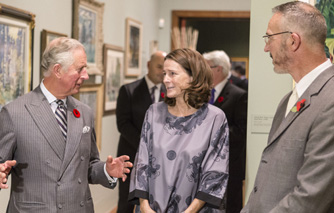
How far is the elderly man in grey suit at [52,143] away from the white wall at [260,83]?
46.3 inches

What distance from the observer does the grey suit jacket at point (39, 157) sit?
7.47 feet

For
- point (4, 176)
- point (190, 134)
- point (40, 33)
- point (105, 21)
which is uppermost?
point (105, 21)

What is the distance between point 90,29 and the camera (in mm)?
5008

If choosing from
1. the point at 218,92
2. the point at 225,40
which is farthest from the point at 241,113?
the point at 225,40

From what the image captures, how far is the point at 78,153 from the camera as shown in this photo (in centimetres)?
243

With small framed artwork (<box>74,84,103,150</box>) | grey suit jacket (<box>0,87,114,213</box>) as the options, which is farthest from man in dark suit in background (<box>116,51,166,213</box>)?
grey suit jacket (<box>0,87,114,213</box>)

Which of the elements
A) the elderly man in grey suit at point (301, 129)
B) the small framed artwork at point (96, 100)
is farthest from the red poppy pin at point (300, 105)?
the small framed artwork at point (96, 100)

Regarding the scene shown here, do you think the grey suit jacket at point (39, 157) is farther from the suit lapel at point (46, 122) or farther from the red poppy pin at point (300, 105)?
the red poppy pin at point (300, 105)

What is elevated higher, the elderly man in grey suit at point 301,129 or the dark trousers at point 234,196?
the elderly man in grey suit at point 301,129

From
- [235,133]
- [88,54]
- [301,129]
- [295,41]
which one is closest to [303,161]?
[301,129]

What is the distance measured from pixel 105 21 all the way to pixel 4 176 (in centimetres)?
371

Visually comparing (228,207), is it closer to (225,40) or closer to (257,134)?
(257,134)

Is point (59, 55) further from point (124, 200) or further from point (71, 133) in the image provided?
point (124, 200)

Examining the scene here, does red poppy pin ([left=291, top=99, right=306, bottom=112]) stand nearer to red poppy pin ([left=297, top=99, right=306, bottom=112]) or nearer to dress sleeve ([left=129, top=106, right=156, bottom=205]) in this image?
red poppy pin ([left=297, top=99, right=306, bottom=112])
